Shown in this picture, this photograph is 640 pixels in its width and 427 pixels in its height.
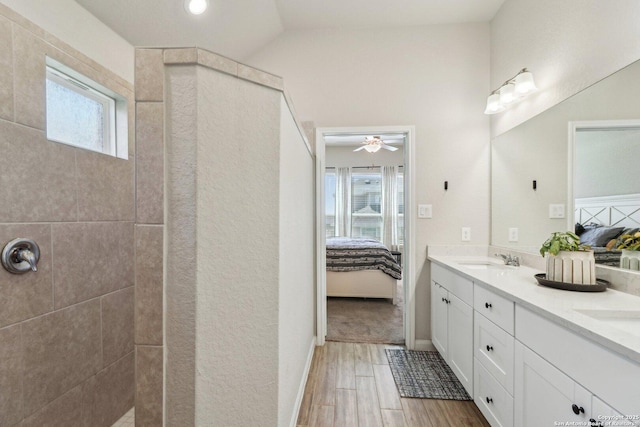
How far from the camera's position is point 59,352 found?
1.26 meters

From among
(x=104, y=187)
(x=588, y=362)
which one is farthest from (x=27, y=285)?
(x=588, y=362)

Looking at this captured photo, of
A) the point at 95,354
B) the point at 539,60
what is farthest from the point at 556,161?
the point at 95,354

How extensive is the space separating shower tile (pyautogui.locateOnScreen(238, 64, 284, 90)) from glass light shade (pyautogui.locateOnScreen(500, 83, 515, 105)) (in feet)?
6.67

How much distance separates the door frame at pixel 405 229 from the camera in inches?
98.8

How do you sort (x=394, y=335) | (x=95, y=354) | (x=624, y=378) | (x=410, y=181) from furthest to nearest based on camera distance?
(x=394, y=335) < (x=410, y=181) < (x=95, y=354) < (x=624, y=378)

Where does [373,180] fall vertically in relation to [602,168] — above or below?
above

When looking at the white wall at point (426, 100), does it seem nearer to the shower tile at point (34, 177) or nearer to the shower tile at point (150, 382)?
the shower tile at point (34, 177)

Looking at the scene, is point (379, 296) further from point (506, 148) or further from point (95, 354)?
point (95, 354)

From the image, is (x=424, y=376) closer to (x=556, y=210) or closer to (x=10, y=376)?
(x=556, y=210)

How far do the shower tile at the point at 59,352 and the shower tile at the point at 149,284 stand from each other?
2.42ft

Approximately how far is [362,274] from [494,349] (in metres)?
2.33

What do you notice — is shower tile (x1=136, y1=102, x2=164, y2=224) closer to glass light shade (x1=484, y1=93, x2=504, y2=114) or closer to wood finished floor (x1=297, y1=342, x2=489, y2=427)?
wood finished floor (x1=297, y1=342, x2=489, y2=427)

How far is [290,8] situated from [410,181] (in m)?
1.88

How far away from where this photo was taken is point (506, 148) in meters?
2.29
